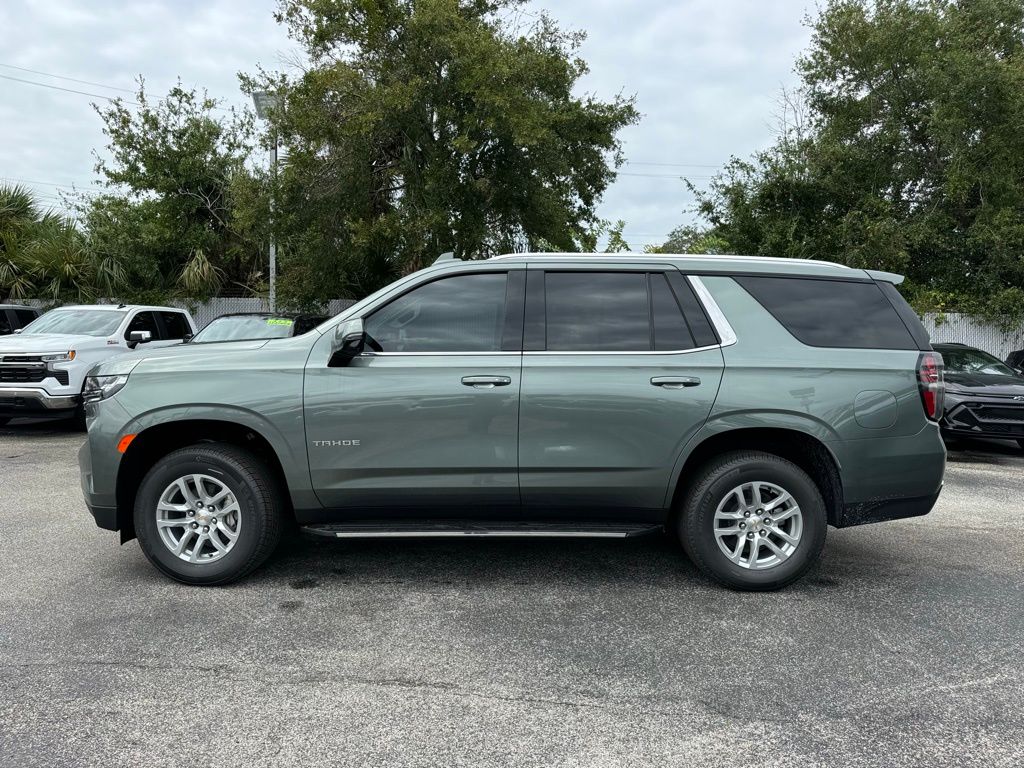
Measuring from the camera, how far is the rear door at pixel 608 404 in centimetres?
415

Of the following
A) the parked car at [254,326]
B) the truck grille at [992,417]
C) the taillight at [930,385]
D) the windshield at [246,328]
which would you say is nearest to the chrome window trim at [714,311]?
the taillight at [930,385]

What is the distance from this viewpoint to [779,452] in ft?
14.6

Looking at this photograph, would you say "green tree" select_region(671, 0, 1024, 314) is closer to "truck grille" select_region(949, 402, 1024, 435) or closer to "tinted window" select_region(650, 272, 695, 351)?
"truck grille" select_region(949, 402, 1024, 435)

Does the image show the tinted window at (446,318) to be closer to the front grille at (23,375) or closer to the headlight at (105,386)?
the headlight at (105,386)

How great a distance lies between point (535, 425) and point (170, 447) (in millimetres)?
2210

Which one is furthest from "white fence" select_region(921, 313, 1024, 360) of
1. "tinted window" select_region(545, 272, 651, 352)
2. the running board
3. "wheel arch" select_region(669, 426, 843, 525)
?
the running board

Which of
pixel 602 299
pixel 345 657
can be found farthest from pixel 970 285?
pixel 345 657

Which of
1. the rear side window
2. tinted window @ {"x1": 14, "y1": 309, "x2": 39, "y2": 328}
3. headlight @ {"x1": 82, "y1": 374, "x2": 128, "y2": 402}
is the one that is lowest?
headlight @ {"x1": 82, "y1": 374, "x2": 128, "y2": 402}

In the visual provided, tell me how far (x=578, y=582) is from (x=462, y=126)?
38.0 feet

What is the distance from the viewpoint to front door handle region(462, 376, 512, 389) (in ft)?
13.6

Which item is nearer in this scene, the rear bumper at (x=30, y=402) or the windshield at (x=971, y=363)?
the rear bumper at (x=30, y=402)

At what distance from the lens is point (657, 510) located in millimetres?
4262

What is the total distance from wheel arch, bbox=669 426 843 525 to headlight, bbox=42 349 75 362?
8983mm

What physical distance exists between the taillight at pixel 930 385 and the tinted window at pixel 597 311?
5.10 feet
